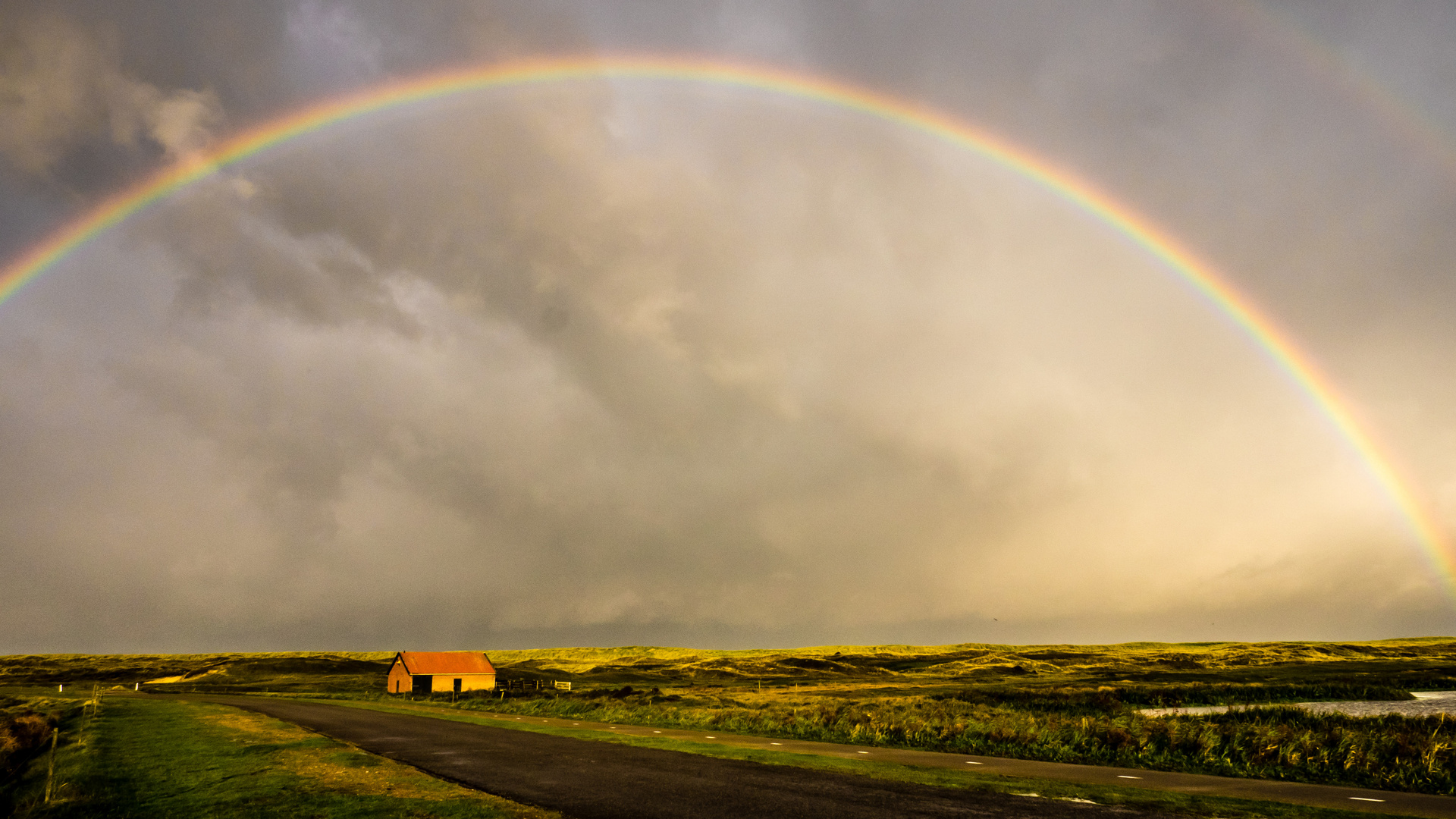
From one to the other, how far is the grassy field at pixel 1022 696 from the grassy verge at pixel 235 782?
1931 cm

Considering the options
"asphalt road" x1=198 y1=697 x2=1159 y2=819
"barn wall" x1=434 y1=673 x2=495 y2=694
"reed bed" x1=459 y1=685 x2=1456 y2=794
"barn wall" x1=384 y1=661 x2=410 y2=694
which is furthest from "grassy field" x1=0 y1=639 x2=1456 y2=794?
"asphalt road" x1=198 y1=697 x2=1159 y2=819

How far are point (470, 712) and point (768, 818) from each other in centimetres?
4750

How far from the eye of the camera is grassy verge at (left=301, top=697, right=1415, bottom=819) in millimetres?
17609

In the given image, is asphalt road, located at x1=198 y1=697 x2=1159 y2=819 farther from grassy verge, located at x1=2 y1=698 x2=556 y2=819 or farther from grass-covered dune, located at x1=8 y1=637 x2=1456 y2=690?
grass-covered dune, located at x1=8 y1=637 x2=1456 y2=690

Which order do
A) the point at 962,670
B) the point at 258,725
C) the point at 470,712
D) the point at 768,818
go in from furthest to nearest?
the point at 962,670 < the point at 470,712 < the point at 258,725 < the point at 768,818

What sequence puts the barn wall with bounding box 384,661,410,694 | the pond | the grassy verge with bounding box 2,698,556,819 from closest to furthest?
the grassy verge with bounding box 2,698,556,819 < the pond < the barn wall with bounding box 384,661,410,694

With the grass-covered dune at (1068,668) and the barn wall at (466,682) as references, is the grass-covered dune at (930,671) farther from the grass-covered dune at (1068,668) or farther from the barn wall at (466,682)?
the barn wall at (466,682)

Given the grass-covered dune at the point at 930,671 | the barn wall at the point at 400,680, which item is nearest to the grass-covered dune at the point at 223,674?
the grass-covered dune at the point at 930,671

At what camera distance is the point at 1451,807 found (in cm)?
1920

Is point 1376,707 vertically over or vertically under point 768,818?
under

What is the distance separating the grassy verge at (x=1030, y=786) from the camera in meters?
17.6

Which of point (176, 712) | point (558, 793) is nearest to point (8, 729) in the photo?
point (176, 712)

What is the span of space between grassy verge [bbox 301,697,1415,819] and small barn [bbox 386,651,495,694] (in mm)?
78581

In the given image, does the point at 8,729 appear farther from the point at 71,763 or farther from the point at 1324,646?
the point at 1324,646
